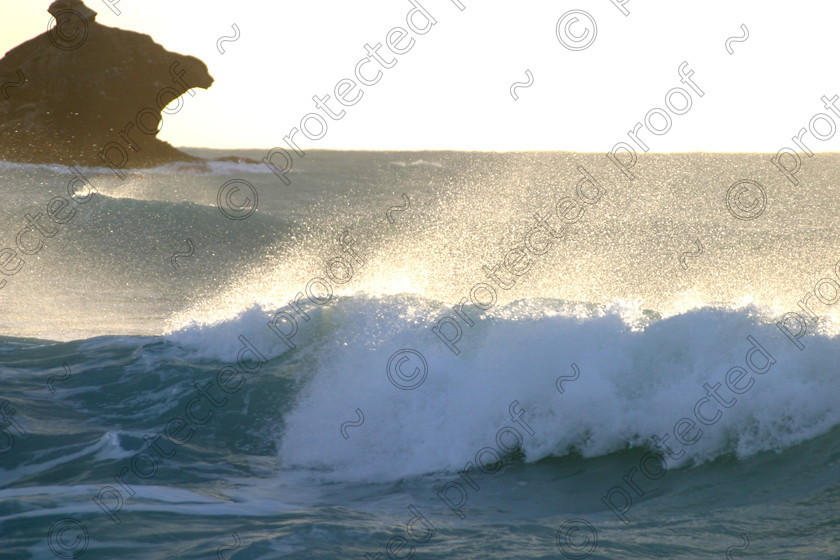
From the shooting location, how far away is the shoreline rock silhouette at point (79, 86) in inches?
1337

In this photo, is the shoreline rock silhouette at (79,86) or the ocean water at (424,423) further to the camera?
the shoreline rock silhouette at (79,86)

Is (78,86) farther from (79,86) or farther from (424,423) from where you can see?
(424,423)

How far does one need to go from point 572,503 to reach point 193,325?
21.6 feet

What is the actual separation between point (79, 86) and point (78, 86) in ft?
0.15

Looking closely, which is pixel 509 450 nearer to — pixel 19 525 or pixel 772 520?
pixel 772 520

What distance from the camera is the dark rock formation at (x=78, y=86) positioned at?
33969 mm

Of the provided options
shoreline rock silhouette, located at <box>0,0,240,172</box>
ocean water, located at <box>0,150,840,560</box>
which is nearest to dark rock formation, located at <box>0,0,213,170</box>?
shoreline rock silhouette, located at <box>0,0,240,172</box>

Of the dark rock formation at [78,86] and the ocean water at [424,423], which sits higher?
the ocean water at [424,423]

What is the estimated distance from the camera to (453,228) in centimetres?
2594

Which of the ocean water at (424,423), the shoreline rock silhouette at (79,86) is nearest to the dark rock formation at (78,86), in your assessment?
the shoreline rock silhouette at (79,86)

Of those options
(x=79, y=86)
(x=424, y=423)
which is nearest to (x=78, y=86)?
(x=79, y=86)

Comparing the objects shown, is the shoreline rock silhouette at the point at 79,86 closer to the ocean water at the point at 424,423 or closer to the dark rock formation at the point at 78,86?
the dark rock formation at the point at 78,86

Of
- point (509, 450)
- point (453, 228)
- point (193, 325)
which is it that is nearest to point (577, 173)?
point (453, 228)

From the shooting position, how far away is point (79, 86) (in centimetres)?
3438
